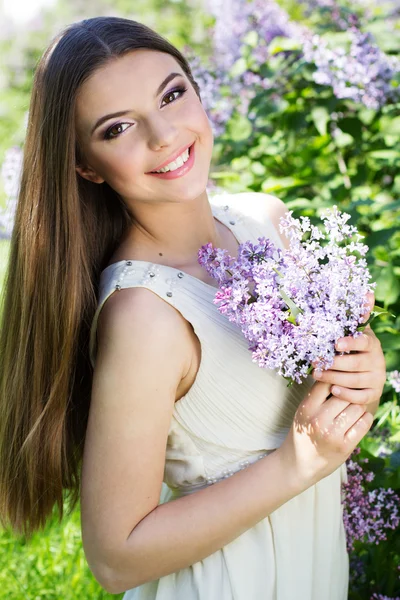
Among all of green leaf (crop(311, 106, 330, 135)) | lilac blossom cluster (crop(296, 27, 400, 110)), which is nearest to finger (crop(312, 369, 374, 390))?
lilac blossom cluster (crop(296, 27, 400, 110))

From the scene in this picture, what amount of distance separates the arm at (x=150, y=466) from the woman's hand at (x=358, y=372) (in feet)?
0.11

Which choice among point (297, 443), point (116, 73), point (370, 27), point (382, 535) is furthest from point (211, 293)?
point (370, 27)

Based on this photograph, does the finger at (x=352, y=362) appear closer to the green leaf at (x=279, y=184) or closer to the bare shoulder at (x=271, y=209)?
the bare shoulder at (x=271, y=209)

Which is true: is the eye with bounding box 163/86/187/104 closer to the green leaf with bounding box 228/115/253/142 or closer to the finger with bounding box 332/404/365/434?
the finger with bounding box 332/404/365/434

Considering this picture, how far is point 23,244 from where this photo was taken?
167 cm

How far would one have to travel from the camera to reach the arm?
1505 mm

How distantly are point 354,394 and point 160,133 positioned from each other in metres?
0.62

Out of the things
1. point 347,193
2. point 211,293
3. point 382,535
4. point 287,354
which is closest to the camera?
point 287,354

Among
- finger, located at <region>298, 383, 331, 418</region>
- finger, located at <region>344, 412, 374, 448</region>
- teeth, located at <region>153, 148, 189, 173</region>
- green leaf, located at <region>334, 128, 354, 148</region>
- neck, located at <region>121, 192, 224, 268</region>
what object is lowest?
green leaf, located at <region>334, 128, 354, 148</region>

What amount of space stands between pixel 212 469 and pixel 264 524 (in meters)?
0.17

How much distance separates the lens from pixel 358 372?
1484 millimetres

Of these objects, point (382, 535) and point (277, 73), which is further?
point (277, 73)

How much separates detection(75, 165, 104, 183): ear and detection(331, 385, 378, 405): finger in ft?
2.18

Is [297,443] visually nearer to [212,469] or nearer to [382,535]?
[212,469]
